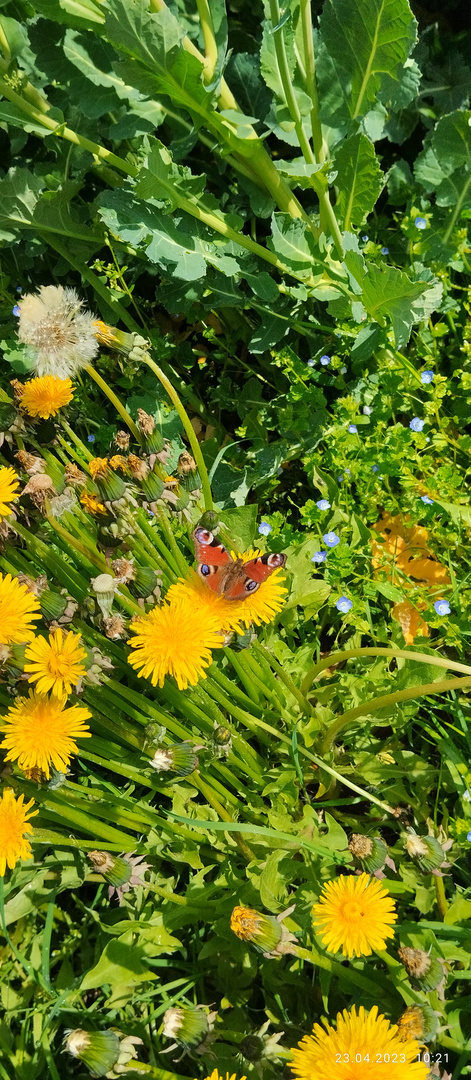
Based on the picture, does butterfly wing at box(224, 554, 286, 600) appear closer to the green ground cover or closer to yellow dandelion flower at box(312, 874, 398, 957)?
the green ground cover

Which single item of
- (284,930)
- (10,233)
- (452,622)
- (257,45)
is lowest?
(284,930)

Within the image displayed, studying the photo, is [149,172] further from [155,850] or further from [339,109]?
[155,850]

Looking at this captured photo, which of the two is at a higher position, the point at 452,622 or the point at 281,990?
the point at 452,622

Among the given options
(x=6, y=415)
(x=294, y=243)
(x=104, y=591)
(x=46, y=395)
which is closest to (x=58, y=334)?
(x=46, y=395)

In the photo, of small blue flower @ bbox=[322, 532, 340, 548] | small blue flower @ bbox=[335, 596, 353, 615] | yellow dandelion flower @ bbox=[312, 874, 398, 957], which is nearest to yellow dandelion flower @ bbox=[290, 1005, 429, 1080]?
yellow dandelion flower @ bbox=[312, 874, 398, 957]

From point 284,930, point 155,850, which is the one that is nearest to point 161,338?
point 155,850

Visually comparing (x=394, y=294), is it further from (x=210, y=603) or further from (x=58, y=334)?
(x=210, y=603)

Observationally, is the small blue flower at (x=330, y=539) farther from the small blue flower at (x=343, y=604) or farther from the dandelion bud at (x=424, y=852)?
the dandelion bud at (x=424, y=852)
